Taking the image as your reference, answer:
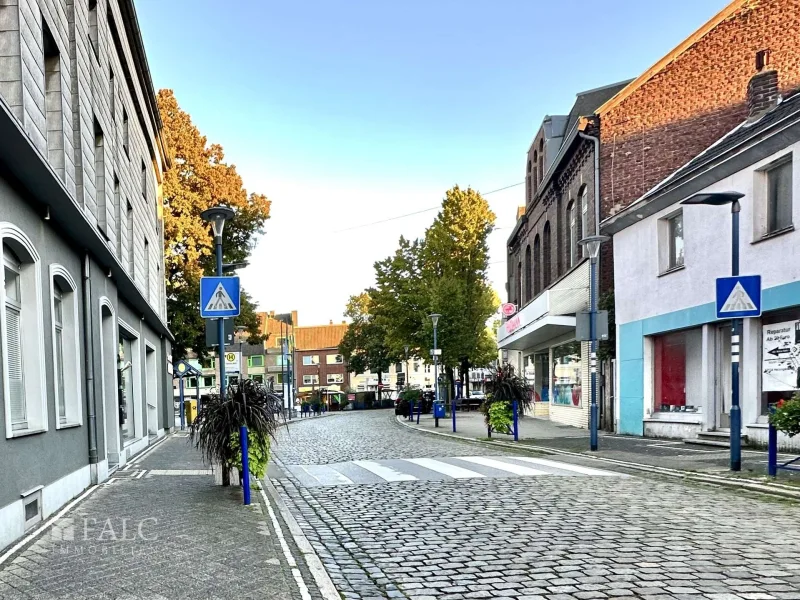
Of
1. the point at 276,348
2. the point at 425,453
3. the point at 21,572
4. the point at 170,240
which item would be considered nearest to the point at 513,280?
the point at 170,240

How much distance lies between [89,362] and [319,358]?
80907mm

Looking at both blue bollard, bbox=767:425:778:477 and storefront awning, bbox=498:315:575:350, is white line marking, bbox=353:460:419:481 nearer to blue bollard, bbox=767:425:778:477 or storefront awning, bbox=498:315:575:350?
blue bollard, bbox=767:425:778:477

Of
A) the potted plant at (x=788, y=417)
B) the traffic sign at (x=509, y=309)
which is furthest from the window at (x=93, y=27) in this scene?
the traffic sign at (x=509, y=309)

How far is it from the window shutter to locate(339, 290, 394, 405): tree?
5668cm

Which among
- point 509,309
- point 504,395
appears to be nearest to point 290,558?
point 504,395

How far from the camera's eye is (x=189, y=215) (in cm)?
3020

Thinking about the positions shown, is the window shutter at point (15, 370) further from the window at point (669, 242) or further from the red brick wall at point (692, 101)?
the red brick wall at point (692, 101)

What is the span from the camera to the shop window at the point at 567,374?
23.0m

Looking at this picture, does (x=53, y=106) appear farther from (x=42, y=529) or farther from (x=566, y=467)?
(x=566, y=467)

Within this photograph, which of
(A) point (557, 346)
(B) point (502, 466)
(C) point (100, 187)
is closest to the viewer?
(B) point (502, 466)

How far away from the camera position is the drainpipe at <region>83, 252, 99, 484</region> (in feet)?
33.1

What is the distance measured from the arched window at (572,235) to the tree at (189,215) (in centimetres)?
1548

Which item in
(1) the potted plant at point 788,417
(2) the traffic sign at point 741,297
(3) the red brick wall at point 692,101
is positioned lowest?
(1) the potted plant at point 788,417

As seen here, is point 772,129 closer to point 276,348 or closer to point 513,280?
point 513,280
